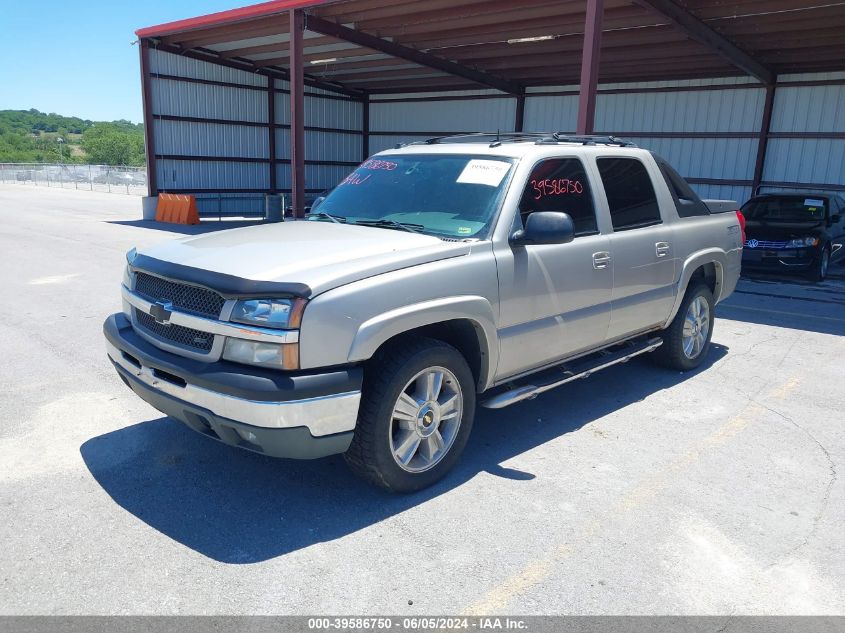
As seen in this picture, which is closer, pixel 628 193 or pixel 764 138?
pixel 628 193

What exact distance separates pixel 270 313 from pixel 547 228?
170 centimetres

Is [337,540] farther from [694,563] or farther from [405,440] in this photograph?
[694,563]

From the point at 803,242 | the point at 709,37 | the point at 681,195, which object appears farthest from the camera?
the point at 709,37

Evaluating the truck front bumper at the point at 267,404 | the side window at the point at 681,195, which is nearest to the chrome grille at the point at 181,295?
the truck front bumper at the point at 267,404

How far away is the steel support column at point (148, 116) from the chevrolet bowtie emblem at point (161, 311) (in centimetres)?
1939

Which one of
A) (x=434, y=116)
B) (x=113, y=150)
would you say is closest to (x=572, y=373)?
(x=434, y=116)

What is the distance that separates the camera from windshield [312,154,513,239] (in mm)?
4160

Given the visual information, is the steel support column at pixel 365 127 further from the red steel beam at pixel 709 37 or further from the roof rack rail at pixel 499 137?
the roof rack rail at pixel 499 137

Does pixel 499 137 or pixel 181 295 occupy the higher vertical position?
pixel 499 137

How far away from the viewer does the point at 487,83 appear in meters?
21.9

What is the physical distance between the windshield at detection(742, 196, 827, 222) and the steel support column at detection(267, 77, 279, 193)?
1723cm

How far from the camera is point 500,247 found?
4.01m

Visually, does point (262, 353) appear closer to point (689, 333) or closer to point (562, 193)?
point (562, 193)

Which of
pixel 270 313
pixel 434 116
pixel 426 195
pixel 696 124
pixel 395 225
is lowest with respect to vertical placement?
pixel 270 313
